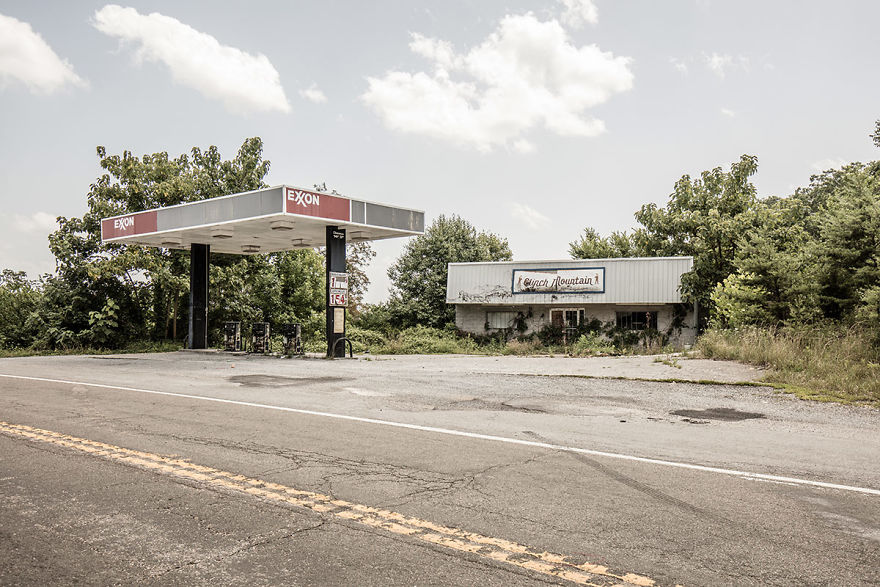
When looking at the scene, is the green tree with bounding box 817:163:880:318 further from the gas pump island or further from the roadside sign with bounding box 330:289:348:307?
the roadside sign with bounding box 330:289:348:307

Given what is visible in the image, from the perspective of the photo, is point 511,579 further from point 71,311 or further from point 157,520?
point 71,311

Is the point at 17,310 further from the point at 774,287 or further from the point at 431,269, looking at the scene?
the point at 774,287

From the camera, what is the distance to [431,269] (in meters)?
45.1

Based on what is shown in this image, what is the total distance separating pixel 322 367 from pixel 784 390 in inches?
460

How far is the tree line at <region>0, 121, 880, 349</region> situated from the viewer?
18.3 meters

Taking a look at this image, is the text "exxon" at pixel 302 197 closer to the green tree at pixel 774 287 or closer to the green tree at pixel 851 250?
the green tree at pixel 774 287

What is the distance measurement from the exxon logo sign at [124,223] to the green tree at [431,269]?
1902cm

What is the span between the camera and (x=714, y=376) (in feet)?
49.0

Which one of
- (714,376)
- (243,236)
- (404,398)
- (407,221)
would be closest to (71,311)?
(243,236)

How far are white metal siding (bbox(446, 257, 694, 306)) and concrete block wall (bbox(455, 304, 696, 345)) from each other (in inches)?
33.8

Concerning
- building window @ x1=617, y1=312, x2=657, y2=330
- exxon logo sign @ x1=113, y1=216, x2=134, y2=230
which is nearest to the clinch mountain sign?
building window @ x1=617, y1=312, x2=657, y2=330

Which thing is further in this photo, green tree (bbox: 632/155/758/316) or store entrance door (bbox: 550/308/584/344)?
green tree (bbox: 632/155/758/316)

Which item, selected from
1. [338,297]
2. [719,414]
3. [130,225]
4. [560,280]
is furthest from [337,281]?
[560,280]

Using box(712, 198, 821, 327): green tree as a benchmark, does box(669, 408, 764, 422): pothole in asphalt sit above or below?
Answer: below
